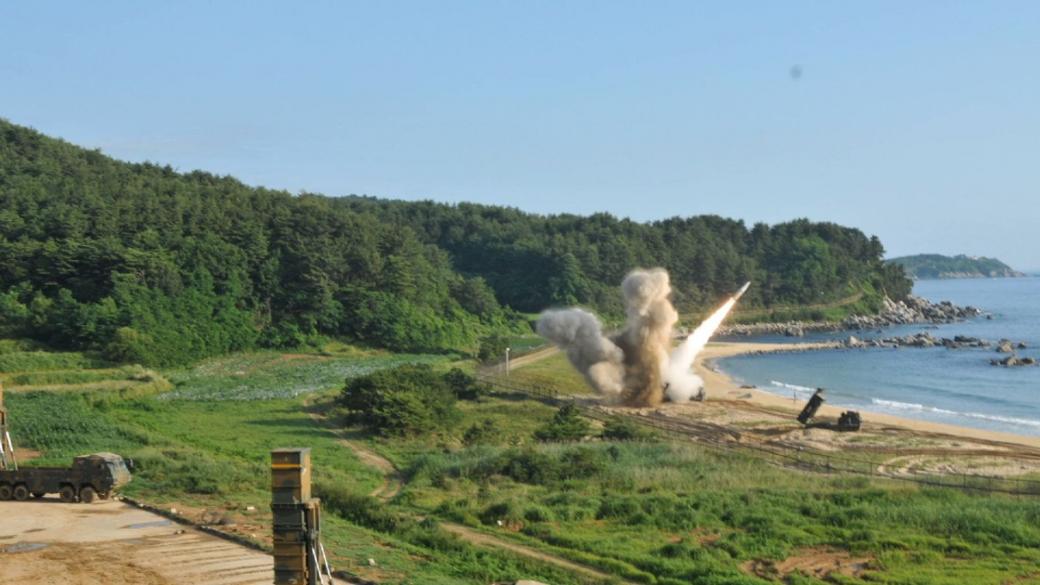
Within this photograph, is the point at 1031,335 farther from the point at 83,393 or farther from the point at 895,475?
the point at 83,393

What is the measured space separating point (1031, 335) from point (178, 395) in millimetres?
99587

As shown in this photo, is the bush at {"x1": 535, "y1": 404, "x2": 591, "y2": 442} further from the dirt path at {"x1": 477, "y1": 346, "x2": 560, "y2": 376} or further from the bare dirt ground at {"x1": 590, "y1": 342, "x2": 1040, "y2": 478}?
the dirt path at {"x1": 477, "y1": 346, "x2": 560, "y2": 376}

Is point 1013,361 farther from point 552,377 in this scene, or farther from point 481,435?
point 481,435

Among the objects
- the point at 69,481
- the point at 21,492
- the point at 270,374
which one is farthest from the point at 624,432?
the point at 270,374

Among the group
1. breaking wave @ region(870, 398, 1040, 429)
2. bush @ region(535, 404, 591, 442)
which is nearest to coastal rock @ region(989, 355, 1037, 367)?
breaking wave @ region(870, 398, 1040, 429)

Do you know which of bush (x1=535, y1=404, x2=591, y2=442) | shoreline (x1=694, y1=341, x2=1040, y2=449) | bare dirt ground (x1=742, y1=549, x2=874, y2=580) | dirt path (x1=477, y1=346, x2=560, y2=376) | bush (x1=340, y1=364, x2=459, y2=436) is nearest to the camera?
bare dirt ground (x1=742, y1=549, x2=874, y2=580)

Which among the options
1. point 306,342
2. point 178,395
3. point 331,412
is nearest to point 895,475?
point 331,412

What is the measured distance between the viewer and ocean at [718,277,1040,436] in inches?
2532

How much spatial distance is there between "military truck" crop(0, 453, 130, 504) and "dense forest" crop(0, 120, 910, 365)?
130ft

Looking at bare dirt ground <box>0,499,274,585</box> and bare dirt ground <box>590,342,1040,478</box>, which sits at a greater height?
bare dirt ground <box>0,499,274,585</box>

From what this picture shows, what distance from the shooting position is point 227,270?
84250 millimetres

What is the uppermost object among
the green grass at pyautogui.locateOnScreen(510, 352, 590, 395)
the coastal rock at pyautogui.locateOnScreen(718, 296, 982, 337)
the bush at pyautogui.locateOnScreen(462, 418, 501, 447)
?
the coastal rock at pyautogui.locateOnScreen(718, 296, 982, 337)

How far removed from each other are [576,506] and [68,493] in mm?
13989

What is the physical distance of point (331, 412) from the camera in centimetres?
5225
